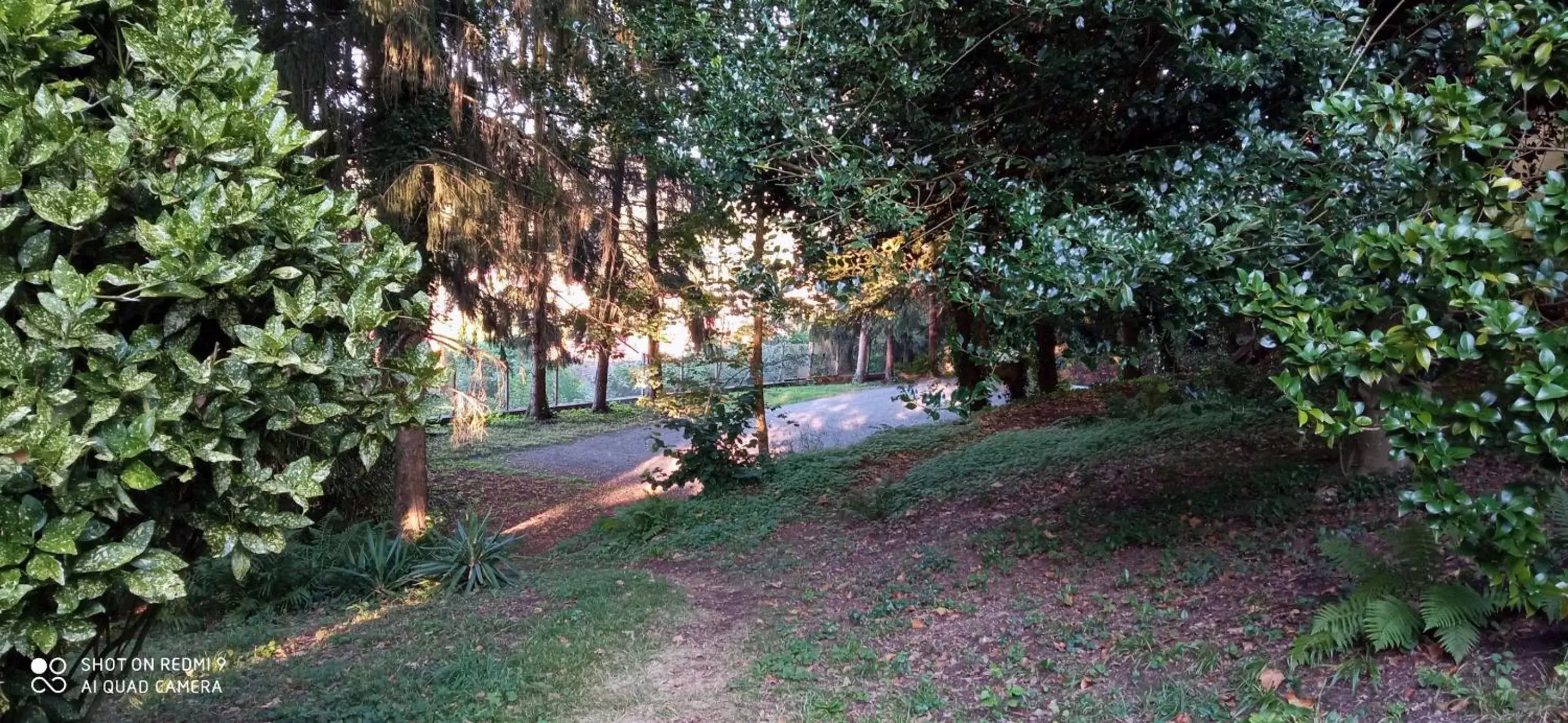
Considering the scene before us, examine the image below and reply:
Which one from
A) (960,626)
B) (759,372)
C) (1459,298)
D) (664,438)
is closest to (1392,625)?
(1459,298)

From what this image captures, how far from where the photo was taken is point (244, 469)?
6.40ft

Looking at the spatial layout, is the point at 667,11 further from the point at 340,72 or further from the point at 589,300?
the point at 589,300

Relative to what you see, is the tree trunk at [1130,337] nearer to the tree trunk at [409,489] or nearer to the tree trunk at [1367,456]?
the tree trunk at [1367,456]

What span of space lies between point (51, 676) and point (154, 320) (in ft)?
3.29

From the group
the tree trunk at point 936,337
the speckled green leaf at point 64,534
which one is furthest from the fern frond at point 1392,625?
the tree trunk at point 936,337

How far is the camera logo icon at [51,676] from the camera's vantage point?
1.95 metres

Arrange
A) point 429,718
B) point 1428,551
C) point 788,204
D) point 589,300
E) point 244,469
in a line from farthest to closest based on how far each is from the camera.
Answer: point 589,300, point 788,204, point 429,718, point 1428,551, point 244,469

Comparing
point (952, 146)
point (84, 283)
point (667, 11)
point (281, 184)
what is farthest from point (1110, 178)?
point (84, 283)

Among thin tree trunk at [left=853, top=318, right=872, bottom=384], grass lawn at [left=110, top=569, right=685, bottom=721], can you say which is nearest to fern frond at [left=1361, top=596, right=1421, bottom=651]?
grass lawn at [left=110, top=569, right=685, bottom=721]

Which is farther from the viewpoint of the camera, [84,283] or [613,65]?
[613,65]

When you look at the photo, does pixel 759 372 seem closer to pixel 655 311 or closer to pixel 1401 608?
pixel 655 311

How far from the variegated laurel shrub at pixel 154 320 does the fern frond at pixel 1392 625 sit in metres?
3.54

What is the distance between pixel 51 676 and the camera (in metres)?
2.08

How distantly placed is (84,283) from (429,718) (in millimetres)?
2535
